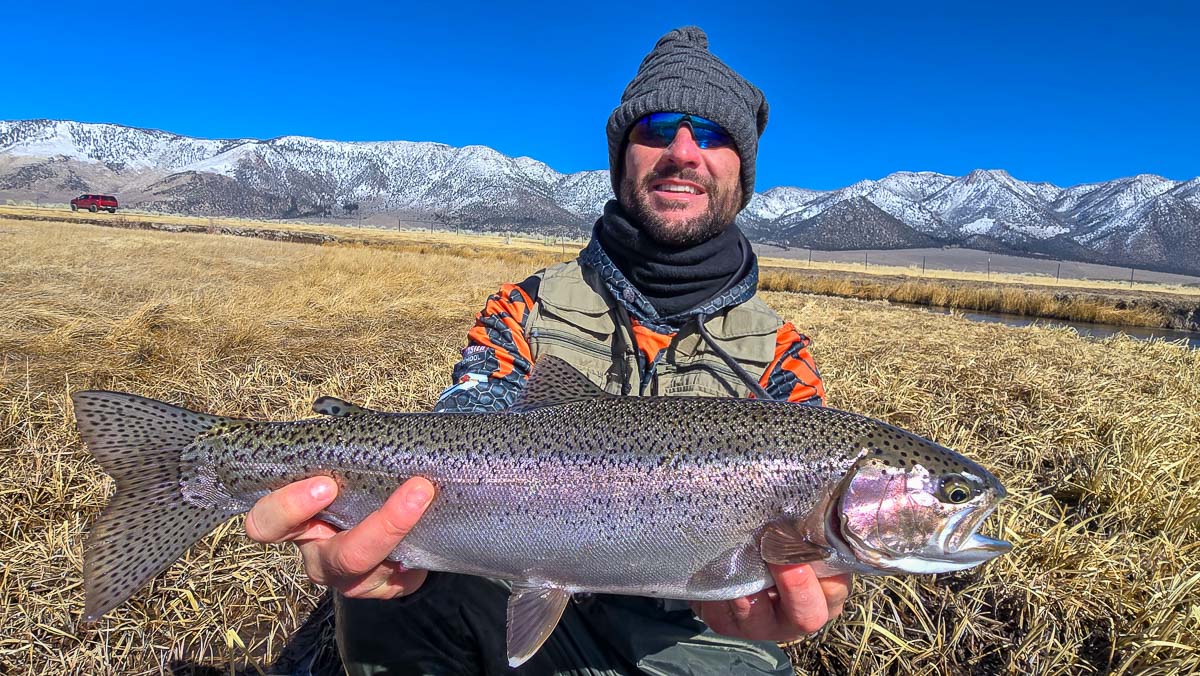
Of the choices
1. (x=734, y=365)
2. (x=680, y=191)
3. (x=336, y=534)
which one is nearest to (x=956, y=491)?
(x=734, y=365)

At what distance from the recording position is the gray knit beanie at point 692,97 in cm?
396

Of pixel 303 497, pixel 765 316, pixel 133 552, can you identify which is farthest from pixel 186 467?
pixel 765 316

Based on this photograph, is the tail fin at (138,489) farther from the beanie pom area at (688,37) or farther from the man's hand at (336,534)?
the beanie pom area at (688,37)

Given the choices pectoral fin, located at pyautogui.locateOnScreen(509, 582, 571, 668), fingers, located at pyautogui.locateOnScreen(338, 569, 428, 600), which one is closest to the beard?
pectoral fin, located at pyautogui.locateOnScreen(509, 582, 571, 668)

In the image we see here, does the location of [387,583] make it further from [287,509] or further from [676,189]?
[676,189]

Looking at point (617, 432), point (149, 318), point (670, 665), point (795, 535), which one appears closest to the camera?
point (795, 535)

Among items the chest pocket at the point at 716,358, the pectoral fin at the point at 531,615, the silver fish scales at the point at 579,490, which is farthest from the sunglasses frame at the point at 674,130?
the pectoral fin at the point at 531,615

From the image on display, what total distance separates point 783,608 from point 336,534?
193cm

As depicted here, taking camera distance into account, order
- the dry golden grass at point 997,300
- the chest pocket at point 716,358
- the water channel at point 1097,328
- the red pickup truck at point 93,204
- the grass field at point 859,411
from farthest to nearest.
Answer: the red pickup truck at point 93,204 < the dry golden grass at point 997,300 < the water channel at point 1097,328 < the chest pocket at point 716,358 < the grass field at point 859,411

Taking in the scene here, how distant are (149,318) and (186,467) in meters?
7.21

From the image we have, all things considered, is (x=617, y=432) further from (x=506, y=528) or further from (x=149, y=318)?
(x=149, y=318)

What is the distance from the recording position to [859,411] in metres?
6.19

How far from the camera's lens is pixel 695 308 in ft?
12.4

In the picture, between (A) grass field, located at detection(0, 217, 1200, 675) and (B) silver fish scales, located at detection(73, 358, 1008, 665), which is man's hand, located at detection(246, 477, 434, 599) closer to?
(B) silver fish scales, located at detection(73, 358, 1008, 665)
